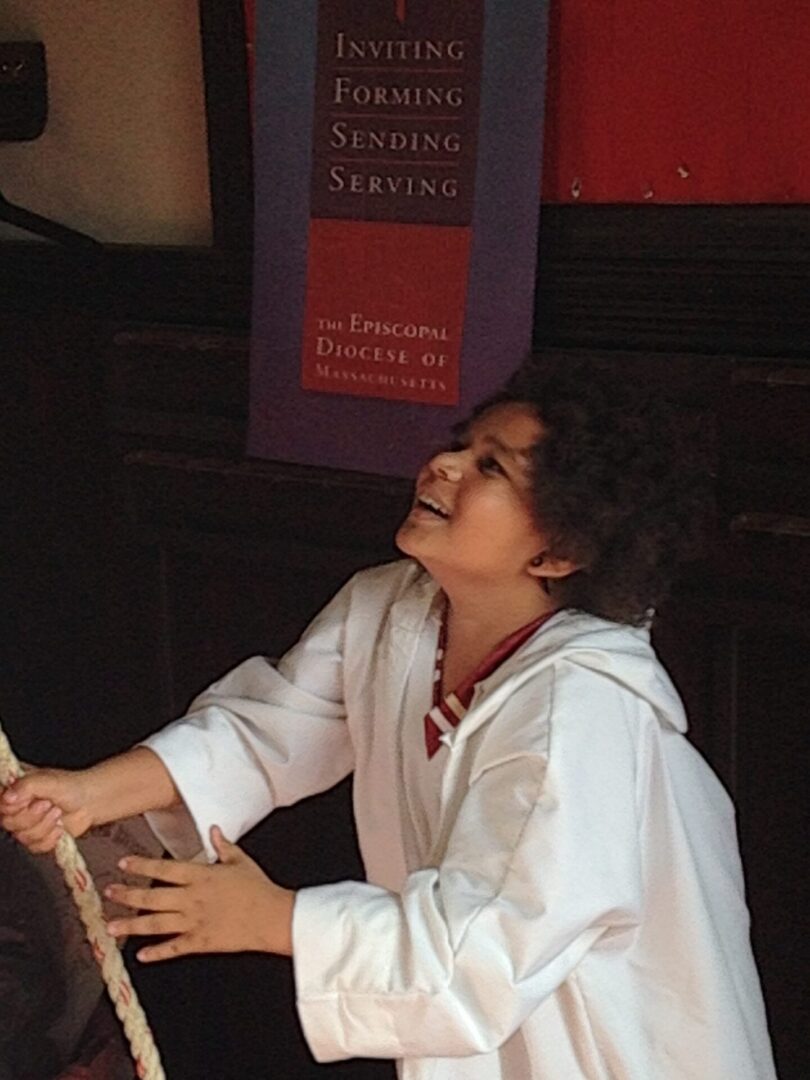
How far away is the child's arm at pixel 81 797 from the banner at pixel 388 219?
41cm

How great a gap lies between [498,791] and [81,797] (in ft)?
1.01

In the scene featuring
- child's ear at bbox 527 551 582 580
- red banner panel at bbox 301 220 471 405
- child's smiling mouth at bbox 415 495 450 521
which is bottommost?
child's ear at bbox 527 551 582 580

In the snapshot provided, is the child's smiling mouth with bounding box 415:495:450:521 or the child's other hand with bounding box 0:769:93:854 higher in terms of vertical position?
the child's smiling mouth with bounding box 415:495:450:521

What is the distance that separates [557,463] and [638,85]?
13.4 inches

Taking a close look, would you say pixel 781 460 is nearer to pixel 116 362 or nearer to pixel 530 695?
pixel 530 695

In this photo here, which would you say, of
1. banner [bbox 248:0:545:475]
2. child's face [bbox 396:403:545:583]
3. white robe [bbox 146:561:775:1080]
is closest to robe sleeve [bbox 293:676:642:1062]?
white robe [bbox 146:561:775:1080]

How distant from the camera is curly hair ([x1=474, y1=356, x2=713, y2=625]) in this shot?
4.06ft

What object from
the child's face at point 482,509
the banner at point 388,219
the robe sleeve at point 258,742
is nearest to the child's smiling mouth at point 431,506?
the child's face at point 482,509

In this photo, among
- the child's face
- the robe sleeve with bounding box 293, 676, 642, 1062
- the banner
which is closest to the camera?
the robe sleeve with bounding box 293, 676, 642, 1062

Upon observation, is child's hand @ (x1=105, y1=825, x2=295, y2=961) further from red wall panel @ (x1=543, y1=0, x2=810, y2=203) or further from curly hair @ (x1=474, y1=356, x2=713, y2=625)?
red wall panel @ (x1=543, y1=0, x2=810, y2=203)

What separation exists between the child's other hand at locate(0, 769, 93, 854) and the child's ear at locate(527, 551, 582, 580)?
0.36 metres

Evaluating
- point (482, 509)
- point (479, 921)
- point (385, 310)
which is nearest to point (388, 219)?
point (385, 310)

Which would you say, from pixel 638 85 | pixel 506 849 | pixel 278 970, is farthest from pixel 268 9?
pixel 278 970

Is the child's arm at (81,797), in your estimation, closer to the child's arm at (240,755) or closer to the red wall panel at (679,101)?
the child's arm at (240,755)
